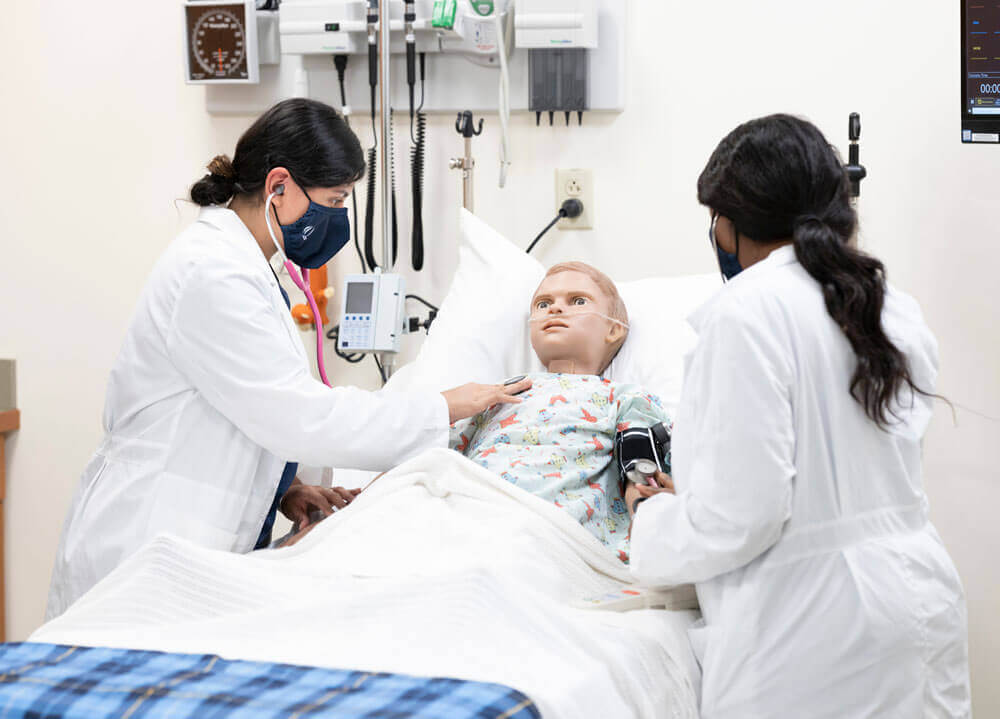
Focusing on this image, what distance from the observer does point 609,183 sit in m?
2.45

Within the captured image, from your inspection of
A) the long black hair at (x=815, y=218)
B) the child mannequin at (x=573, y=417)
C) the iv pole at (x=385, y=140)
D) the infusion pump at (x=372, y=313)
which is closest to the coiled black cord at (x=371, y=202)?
the iv pole at (x=385, y=140)

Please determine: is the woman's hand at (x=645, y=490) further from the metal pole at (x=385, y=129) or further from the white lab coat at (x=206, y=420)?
the metal pole at (x=385, y=129)

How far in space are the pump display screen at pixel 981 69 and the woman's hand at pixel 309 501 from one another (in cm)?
136

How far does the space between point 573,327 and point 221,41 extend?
3.89 feet

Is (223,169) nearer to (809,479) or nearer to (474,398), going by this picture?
(474,398)

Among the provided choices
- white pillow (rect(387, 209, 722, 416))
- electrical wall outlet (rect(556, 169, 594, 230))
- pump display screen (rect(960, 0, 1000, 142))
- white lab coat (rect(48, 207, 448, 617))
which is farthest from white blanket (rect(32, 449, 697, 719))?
pump display screen (rect(960, 0, 1000, 142))

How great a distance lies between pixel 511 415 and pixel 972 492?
1068 mm

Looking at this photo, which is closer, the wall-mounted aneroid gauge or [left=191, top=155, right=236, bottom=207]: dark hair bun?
[left=191, top=155, right=236, bottom=207]: dark hair bun

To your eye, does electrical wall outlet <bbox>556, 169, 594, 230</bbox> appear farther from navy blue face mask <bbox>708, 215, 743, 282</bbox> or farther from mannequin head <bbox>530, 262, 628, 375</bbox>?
navy blue face mask <bbox>708, 215, 743, 282</bbox>

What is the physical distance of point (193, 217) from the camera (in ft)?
9.02

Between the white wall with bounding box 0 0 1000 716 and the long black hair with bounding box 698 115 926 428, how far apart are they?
1.07 metres

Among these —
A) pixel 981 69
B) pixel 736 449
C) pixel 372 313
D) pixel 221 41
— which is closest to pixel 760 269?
pixel 736 449

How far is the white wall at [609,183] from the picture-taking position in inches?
87.3

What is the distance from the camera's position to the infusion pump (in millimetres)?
2291
